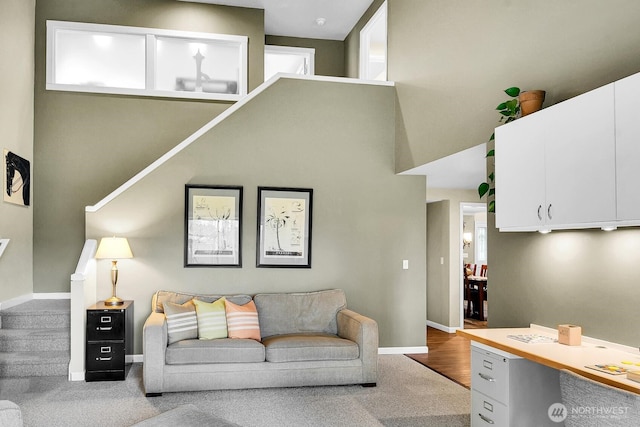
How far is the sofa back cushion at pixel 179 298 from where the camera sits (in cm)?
534

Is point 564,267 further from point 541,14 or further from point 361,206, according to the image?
point 361,206

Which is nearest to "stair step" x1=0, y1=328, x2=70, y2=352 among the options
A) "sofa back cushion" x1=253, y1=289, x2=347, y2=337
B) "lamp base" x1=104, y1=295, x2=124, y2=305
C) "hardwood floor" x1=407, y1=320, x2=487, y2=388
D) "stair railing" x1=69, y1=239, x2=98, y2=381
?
"stair railing" x1=69, y1=239, x2=98, y2=381

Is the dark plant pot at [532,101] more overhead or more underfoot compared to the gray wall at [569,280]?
more overhead

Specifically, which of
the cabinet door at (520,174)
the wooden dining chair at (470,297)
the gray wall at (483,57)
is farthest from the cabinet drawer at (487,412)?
the wooden dining chair at (470,297)

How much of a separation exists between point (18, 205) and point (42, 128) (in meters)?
1.13

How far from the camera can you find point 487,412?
129 inches

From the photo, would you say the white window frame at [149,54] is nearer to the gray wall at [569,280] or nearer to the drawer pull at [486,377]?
the gray wall at [569,280]

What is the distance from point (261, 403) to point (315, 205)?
2.46 metres

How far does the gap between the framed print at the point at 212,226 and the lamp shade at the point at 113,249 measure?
0.68 meters

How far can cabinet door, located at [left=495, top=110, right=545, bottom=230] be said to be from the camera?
3.14m

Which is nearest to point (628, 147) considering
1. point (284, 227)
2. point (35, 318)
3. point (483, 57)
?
point (483, 57)

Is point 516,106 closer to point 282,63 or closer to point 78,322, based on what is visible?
point 78,322

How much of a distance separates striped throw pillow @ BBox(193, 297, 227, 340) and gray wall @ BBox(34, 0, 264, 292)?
8.04ft

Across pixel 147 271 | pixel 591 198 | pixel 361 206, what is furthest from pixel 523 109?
pixel 147 271
